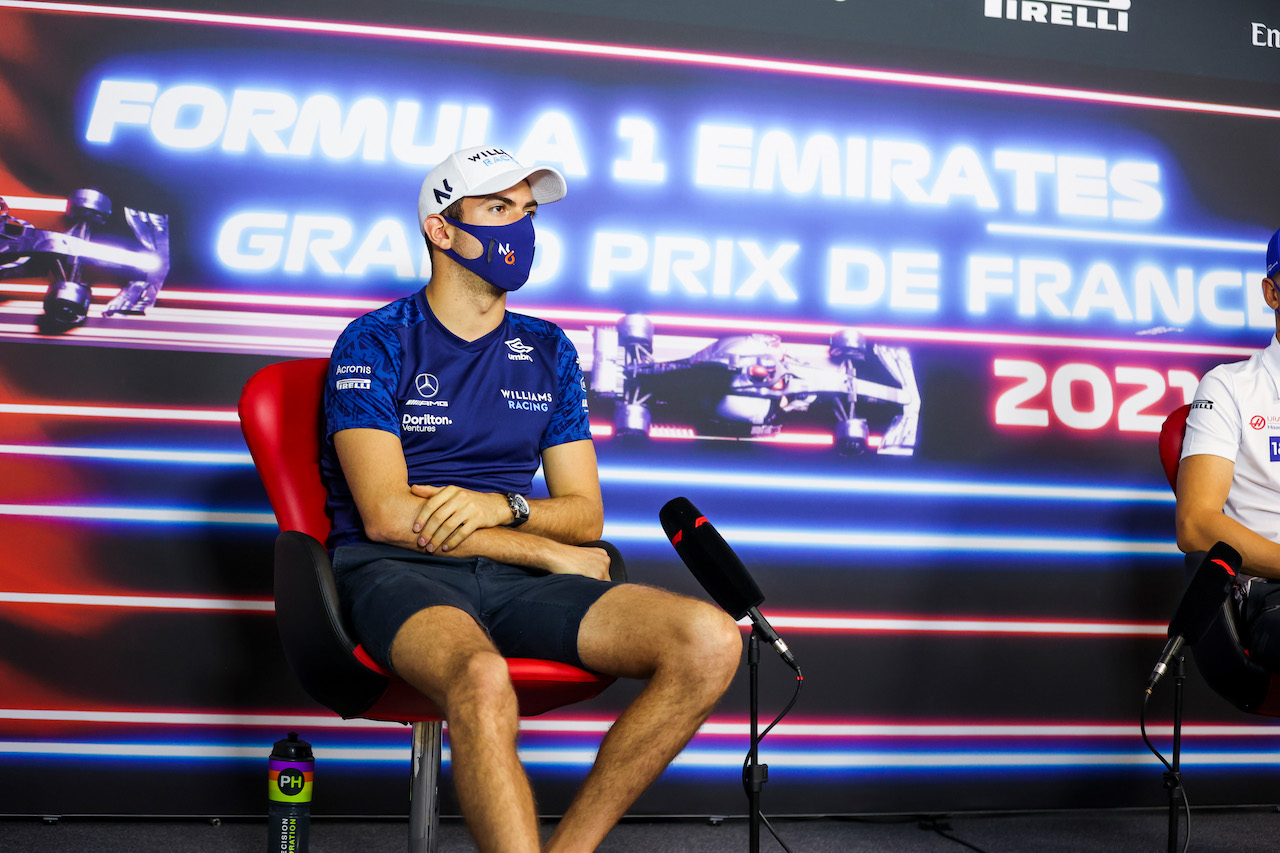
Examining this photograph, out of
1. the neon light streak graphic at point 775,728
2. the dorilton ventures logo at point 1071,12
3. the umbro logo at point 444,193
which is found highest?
the dorilton ventures logo at point 1071,12

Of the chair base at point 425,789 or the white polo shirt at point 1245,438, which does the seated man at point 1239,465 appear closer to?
the white polo shirt at point 1245,438

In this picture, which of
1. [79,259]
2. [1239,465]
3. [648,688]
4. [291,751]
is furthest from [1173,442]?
[79,259]

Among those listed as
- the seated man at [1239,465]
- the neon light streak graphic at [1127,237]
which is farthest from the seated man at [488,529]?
the neon light streak graphic at [1127,237]

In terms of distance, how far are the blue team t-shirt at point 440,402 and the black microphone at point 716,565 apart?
1.81 ft

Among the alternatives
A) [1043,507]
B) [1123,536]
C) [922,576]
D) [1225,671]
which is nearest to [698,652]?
[1225,671]

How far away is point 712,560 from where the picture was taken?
1.54 m

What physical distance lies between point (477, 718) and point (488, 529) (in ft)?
1.60

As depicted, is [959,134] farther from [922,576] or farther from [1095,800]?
[1095,800]

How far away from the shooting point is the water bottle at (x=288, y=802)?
2.18 meters

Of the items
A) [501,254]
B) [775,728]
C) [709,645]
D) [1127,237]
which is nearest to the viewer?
[709,645]

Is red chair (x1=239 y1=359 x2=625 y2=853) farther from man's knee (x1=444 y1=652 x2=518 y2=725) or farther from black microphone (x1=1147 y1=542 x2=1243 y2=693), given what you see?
black microphone (x1=1147 y1=542 x2=1243 y2=693)

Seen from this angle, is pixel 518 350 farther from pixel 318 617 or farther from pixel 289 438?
pixel 318 617

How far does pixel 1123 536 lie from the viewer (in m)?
3.03

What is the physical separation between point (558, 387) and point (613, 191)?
925 millimetres
